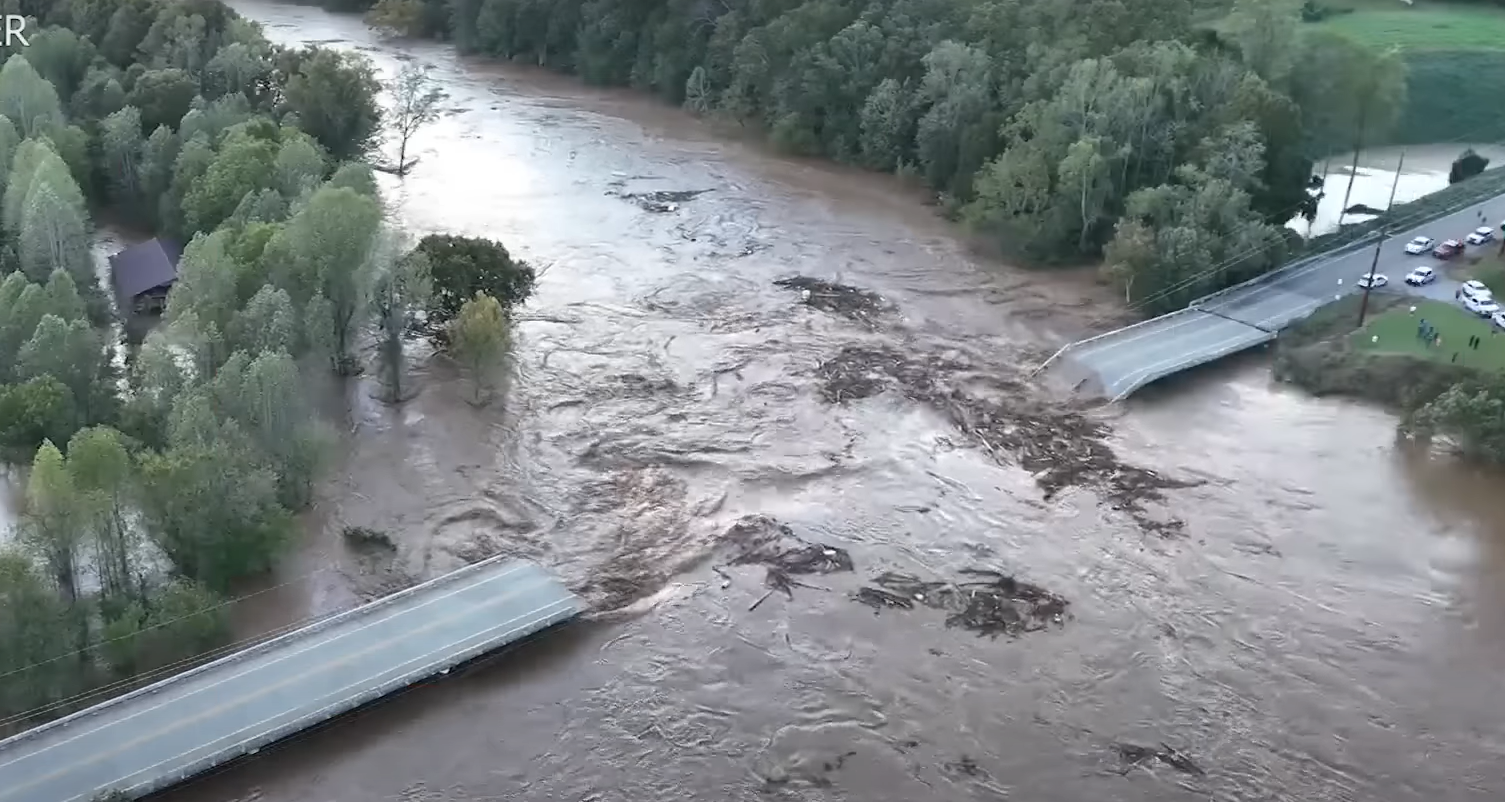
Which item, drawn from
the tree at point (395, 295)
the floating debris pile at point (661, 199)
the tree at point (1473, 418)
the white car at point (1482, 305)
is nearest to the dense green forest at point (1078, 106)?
the white car at point (1482, 305)

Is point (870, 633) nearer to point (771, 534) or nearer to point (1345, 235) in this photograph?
point (771, 534)

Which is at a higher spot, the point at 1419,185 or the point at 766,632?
the point at 1419,185

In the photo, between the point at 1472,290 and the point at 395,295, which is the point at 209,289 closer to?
the point at 395,295

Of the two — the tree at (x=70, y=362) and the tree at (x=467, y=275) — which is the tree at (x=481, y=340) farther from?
the tree at (x=70, y=362)

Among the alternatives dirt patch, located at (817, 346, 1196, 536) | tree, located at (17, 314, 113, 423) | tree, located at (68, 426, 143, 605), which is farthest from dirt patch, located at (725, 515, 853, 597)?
tree, located at (17, 314, 113, 423)

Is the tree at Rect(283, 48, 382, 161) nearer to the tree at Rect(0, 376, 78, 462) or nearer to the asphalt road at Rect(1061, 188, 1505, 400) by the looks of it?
the tree at Rect(0, 376, 78, 462)

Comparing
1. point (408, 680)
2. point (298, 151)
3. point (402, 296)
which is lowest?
point (408, 680)

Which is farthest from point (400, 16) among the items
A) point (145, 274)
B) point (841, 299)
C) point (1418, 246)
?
point (1418, 246)

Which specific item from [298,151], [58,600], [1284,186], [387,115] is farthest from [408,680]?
[387,115]

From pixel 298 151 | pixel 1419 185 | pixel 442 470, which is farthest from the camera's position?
pixel 1419 185
